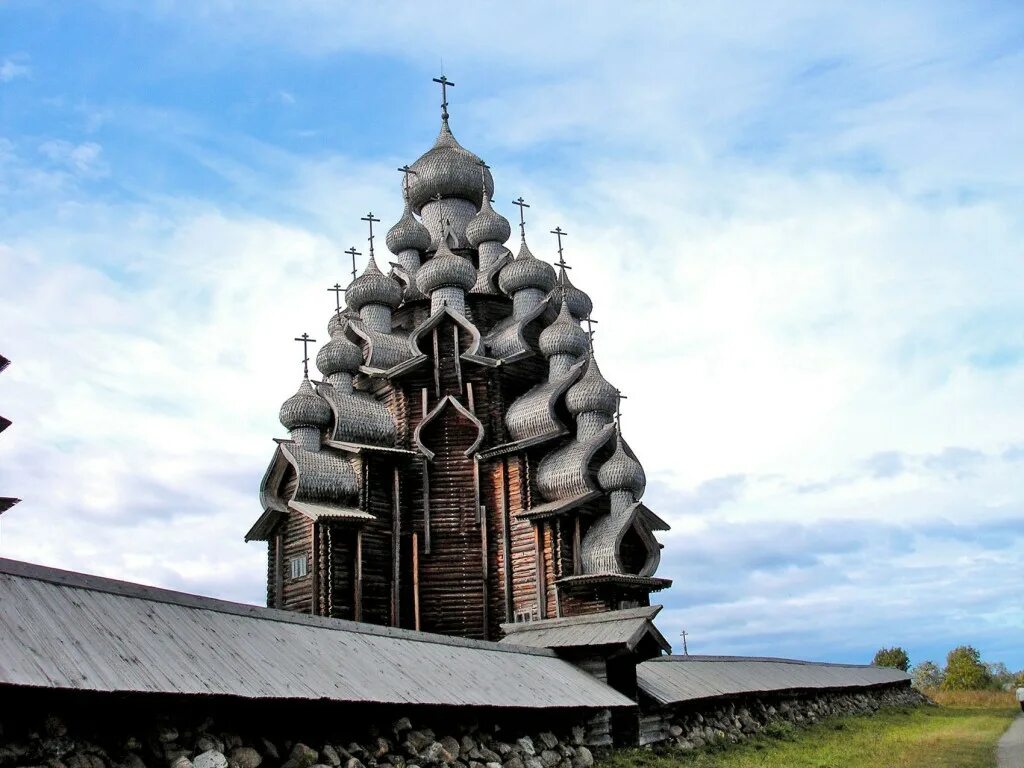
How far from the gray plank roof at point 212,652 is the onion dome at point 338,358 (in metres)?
12.0

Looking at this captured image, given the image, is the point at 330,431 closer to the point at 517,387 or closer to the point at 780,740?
the point at 517,387

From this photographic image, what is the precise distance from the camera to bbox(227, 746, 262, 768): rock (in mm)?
9062

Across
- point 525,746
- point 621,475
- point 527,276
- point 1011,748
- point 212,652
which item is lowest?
point 1011,748

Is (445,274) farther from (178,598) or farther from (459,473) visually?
(178,598)

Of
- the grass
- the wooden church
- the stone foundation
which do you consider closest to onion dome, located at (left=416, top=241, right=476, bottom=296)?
the wooden church

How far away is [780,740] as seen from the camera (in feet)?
56.6

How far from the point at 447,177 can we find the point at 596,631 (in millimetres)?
16246

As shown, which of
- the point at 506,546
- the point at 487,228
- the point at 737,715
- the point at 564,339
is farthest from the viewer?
the point at 487,228

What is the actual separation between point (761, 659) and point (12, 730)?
52.7ft

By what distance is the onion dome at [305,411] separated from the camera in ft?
74.6

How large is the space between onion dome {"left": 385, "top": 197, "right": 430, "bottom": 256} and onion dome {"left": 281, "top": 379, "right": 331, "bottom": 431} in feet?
20.2

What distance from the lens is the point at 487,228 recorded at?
1062 inches

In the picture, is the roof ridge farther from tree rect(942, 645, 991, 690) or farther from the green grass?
tree rect(942, 645, 991, 690)

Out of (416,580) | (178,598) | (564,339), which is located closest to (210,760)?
(178,598)
